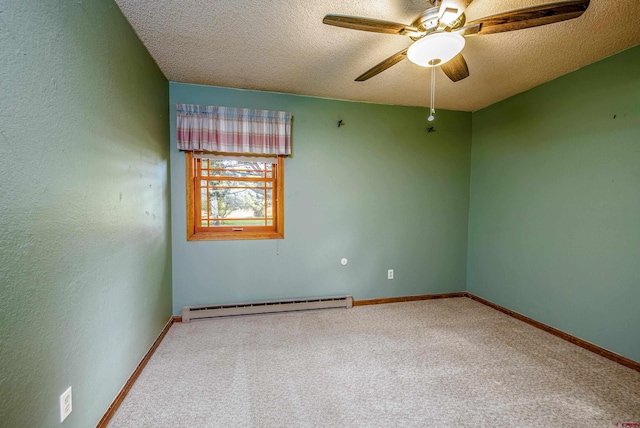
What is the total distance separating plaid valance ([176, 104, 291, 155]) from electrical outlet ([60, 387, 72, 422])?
2051mm

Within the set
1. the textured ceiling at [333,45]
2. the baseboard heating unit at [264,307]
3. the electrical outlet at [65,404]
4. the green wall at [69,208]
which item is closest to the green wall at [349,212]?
the baseboard heating unit at [264,307]

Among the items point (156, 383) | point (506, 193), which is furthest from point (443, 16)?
point (156, 383)

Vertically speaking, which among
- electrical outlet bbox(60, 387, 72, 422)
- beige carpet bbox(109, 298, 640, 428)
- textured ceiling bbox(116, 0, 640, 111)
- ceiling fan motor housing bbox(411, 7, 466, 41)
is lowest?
beige carpet bbox(109, 298, 640, 428)

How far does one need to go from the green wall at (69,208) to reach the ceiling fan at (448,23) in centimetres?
120

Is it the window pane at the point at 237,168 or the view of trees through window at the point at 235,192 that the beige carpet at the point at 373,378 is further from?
Answer: the window pane at the point at 237,168

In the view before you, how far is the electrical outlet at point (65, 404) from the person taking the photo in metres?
1.11

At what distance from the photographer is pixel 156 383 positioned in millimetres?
1741

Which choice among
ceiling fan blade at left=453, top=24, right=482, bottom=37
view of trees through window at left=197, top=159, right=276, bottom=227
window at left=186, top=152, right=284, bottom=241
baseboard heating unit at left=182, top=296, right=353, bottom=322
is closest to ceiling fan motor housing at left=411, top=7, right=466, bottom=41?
ceiling fan blade at left=453, top=24, right=482, bottom=37

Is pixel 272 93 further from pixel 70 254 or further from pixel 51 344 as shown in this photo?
pixel 51 344

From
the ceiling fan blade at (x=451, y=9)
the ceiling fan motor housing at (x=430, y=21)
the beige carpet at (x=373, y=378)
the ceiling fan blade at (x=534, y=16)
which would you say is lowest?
the beige carpet at (x=373, y=378)

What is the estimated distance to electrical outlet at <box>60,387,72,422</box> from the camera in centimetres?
111

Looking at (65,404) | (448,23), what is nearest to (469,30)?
(448,23)

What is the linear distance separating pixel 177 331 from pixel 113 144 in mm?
1785

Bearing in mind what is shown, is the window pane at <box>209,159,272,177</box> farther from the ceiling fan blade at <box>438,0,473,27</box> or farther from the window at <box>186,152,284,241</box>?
the ceiling fan blade at <box>438,0,473,27</box>
